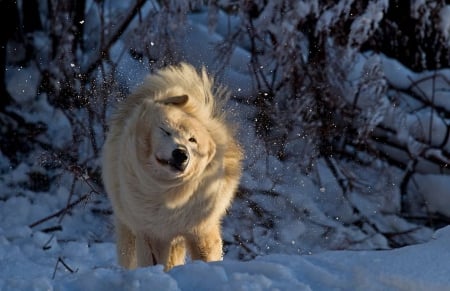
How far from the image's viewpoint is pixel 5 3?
23.9 ft

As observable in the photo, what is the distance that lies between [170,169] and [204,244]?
60 centimetres

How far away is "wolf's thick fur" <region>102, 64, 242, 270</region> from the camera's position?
3.59 meters

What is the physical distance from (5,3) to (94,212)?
2235 mm

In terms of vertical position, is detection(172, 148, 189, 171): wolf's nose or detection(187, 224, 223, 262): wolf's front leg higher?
detection(172, 148, 189, 171): wolf's nose

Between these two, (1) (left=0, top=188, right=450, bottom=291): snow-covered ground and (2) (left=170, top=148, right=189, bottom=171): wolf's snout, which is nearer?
(1) (left=0, top=188, right=450, bottom=291): snow-covered ground

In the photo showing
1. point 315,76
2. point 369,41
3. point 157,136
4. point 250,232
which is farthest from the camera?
point 369,41

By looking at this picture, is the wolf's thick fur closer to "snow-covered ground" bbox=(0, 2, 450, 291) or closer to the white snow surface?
"snow-covered ground" bbox=(0, 2, 450, 291)

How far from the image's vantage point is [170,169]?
352 centimetres

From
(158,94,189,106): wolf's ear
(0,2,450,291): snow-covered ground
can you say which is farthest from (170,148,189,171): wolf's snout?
(0,2,450,291): snow-covered ground

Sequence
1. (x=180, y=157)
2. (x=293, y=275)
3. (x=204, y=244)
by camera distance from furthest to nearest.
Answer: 1. (x=204, y=244)
2. (x=180, y=157)
3. (x=293, y=275)

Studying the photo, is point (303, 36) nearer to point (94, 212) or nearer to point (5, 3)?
point (94, 212)

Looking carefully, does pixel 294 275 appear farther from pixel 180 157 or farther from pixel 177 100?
pixel 177 100

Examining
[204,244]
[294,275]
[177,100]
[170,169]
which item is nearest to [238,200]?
[204,244]

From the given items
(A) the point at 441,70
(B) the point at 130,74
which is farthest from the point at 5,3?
(A) the point at 441,70
